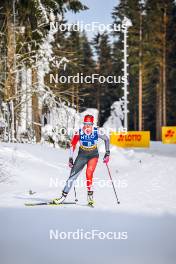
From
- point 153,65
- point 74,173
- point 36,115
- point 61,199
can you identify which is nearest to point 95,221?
point 61,199

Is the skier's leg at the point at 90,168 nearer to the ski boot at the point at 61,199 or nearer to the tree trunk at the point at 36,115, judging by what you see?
the ski boot at the point at 61,199

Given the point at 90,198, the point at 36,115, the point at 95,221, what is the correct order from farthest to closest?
the point at 36,115
the point at 90,198
the point at 95,221

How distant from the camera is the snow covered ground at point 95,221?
15.7ft

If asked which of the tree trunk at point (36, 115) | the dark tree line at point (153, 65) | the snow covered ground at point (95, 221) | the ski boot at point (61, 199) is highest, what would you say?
the dark tree line at point (153, 65)

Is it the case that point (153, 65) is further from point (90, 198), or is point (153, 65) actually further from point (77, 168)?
point (90, 198)

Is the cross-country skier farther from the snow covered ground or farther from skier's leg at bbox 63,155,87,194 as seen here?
the snow covered ground

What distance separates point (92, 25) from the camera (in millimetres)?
6949

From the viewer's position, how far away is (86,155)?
643 cm

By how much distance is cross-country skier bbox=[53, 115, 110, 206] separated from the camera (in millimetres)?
6258

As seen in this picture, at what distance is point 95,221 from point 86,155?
1089 millimetres

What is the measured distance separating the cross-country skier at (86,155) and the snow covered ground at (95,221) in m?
0.16

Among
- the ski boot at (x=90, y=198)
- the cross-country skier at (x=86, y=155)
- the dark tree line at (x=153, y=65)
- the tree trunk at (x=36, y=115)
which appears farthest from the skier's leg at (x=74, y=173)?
the dark tree line at (x=153, y=65)

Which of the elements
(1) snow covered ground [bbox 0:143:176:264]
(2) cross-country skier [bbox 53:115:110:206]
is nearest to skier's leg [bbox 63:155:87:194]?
(2) cross-country skier [bbox 53:115:110:206]

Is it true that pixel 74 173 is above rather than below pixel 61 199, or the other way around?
above
